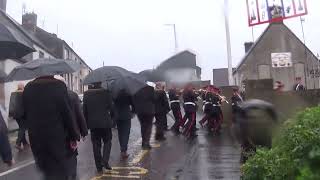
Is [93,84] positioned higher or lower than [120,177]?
higher

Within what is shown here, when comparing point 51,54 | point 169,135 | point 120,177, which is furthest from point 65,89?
point 51,54

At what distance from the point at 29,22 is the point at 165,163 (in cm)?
3957

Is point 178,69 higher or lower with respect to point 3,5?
lower

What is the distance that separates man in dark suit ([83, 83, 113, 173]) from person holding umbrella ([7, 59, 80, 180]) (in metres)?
3.41

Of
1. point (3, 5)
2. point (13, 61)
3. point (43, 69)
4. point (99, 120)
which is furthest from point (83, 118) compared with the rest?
point (3, 5)

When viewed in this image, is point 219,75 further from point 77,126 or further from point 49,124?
point 49,124

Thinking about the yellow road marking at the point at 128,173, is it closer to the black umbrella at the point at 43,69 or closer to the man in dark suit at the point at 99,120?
the man in dark suit at the point at 99,120

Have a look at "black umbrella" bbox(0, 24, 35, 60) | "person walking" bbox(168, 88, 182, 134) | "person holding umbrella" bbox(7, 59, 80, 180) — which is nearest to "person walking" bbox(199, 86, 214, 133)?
"person walking" bbox(168, 88, 182, 134)

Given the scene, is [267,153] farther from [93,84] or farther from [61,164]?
[93,84]

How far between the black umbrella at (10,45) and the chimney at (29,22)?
41.6 m

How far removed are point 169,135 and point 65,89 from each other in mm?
10727

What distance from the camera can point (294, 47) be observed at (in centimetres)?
6172

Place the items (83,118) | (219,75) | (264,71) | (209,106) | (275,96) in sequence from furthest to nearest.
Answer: (264,71) < (219,75) < (209,106) < (275,96) < (83,118)

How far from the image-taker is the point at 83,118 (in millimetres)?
7684
